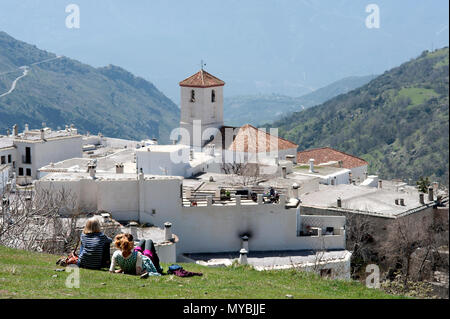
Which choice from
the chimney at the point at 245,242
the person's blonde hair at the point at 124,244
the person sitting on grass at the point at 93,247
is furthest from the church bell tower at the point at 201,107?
the person's blonde hair at the point at 124,244

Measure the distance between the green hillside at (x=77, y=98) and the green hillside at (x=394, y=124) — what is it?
85.8 feet

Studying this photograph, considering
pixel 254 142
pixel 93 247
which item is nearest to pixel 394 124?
A: pixel 254 142

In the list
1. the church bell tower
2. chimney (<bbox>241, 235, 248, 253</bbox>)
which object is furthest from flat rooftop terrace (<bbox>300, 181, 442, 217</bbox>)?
the church bell tower

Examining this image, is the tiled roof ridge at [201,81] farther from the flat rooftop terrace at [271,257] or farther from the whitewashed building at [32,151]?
the flat rooftop terrace at [271,257]

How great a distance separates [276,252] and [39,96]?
95098 mm

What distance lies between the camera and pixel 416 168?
86750 mm

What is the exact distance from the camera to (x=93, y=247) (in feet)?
42.8

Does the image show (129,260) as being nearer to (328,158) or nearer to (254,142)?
(254,142)

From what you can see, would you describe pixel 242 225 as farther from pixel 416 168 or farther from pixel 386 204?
pixel 416 168

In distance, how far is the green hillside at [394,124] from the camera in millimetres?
90088

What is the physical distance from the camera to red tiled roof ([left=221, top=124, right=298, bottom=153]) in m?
42.9

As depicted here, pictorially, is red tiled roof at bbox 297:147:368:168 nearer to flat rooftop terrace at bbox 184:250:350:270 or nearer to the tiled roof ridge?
the tiled roof ridge

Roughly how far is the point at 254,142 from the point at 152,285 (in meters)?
31.9
